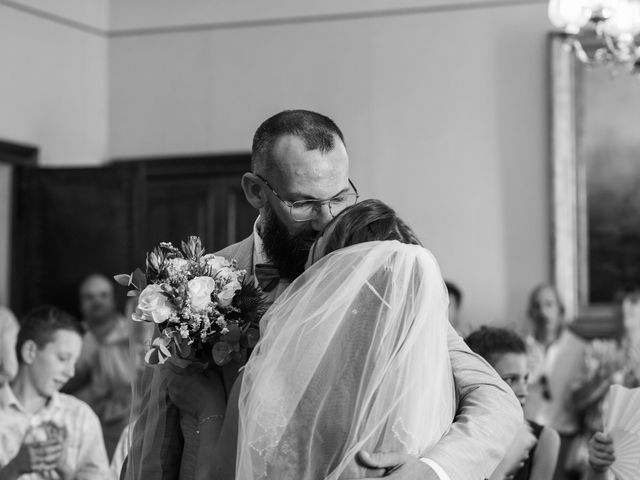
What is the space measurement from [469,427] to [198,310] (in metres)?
0.72

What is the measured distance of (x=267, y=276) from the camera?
3266 millimetres

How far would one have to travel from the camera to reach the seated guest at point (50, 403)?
499 centimetres

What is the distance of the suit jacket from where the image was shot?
8.82ft

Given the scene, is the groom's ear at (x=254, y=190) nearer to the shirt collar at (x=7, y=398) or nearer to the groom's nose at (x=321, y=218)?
Answer: the groom's nose at (x=321, y=218)

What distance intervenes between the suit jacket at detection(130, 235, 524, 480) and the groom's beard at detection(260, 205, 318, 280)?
13.3 inches

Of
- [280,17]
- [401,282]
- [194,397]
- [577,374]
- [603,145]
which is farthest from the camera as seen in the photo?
[280,17]

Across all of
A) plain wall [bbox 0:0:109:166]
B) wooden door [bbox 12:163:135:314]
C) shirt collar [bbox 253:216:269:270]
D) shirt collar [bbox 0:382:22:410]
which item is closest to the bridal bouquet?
shirt collar [bbox 253:216:269:270]

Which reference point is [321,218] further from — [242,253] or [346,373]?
[346,373]

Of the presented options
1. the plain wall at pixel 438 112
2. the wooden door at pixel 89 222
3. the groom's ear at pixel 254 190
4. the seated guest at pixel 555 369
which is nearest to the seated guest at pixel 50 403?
the groom's ear at pixel 254 190

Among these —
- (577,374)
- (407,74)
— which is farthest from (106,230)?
→ (577,374)

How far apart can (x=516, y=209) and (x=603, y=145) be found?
2.62 feet

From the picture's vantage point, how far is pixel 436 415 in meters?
2.71

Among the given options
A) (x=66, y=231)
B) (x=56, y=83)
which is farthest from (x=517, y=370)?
(x=56, y=83)

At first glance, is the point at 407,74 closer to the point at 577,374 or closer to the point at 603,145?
the point at 603,145
